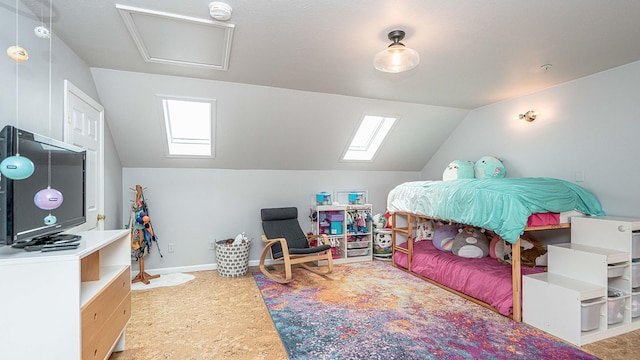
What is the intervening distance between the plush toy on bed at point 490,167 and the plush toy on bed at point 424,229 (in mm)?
1025

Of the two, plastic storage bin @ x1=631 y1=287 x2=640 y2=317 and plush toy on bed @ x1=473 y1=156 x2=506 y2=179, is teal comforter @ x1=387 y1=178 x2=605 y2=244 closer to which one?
plastic storage bin @ x1=631 y1=287 x2=640 y2=317

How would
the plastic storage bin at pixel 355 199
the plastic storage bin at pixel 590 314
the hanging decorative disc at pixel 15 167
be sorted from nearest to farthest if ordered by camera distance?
the hanging decorative disc at pixel 15 167
the plastic storage bin at pixel 590 314
the plastic storage bin at pixel 355 199

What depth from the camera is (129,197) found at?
3.99 meters

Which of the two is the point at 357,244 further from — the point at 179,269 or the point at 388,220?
the point at 179,269

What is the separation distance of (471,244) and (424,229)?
3.29ft

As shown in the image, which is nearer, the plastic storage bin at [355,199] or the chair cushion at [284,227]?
the chair cushion at [284,227]

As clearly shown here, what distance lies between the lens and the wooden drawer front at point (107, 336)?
1.57 m

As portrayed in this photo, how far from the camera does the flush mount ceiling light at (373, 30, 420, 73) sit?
2180mm

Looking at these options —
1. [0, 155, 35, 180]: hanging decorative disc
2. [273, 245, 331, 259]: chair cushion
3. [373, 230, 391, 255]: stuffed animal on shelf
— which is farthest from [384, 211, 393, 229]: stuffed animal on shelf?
[0, 155, 35, 180]: hanging decorative disc

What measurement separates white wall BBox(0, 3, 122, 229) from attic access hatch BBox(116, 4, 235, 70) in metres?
0.55

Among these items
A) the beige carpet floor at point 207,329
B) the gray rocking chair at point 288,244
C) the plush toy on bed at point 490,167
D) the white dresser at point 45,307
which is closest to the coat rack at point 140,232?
the beige carpet floor at point 207,329

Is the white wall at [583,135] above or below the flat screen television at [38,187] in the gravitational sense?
above

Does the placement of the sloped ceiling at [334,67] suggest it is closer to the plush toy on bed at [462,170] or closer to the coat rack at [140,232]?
the coat rack at [140,232]

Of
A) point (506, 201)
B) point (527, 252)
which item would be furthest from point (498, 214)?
point (527, 252)
